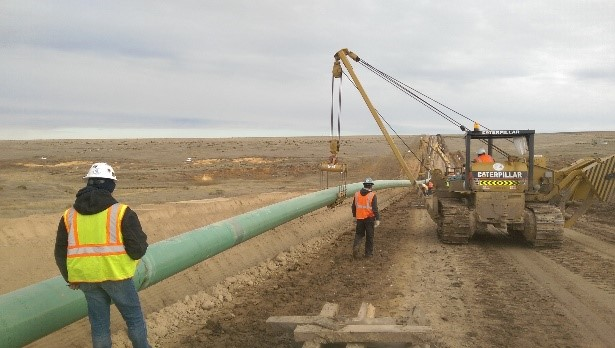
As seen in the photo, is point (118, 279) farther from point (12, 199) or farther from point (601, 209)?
point (601, 209)

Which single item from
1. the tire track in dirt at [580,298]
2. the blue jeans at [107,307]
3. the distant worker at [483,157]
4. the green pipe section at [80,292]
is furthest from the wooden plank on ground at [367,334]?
the distant worker at [483,157]

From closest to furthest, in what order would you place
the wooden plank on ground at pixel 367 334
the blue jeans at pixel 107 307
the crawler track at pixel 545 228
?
the blue jeans at pixel 107 307 < the wooden plank on ground at pixel 367 334 < the crawler track at pixel 545 228

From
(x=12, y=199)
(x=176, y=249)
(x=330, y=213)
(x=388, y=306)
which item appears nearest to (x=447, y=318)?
(x=388, y=306)

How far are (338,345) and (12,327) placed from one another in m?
2.79

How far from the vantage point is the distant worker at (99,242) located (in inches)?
175

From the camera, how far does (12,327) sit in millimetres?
4262

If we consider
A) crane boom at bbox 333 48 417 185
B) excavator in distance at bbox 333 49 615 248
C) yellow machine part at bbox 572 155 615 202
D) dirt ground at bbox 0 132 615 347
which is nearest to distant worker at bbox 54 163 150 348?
dirt ground at bbox 0 132 615 347

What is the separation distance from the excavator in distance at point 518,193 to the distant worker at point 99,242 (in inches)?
394

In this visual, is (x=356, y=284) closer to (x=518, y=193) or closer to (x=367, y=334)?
(x=367, y=334)

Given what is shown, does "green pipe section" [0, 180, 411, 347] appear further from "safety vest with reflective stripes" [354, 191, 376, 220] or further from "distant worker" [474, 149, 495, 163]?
"distant worker" [474, 149, 495, 163]

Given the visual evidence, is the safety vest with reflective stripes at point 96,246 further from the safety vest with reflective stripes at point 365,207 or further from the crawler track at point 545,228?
the crawler track at point 545,228

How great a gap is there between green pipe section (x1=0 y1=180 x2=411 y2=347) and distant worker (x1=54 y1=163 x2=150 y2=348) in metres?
0.36

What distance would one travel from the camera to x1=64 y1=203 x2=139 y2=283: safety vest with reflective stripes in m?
4.45

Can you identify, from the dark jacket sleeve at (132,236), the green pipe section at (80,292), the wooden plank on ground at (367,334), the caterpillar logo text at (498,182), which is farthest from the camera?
the caterpillar logo text at (498,182)
